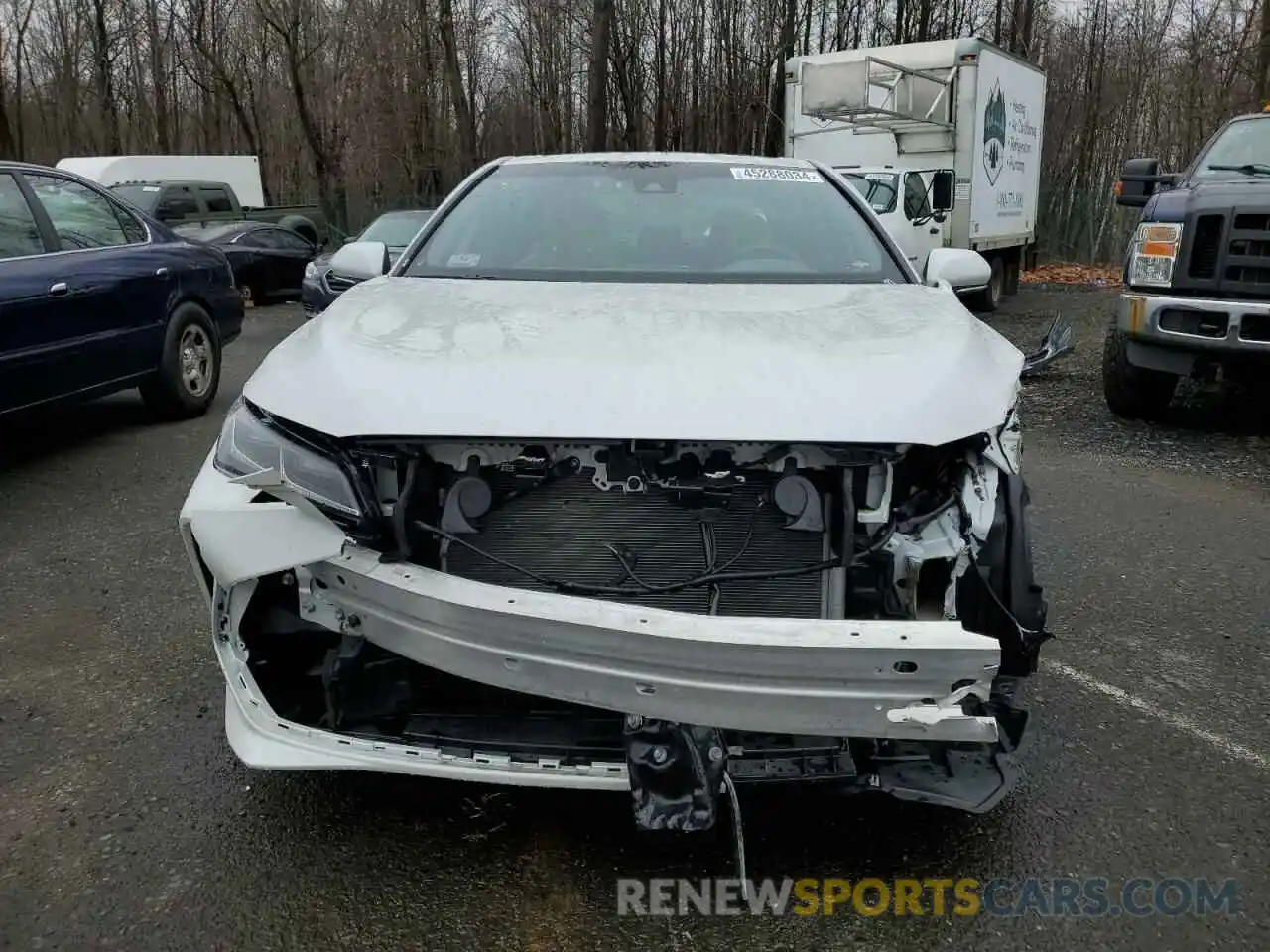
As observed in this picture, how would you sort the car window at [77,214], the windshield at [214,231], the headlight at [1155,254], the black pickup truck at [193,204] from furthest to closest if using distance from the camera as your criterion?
the black pickup truck at [193,204] < the windshield at [214,231] < the headlight at [1155,254] < the car window at [77,214]

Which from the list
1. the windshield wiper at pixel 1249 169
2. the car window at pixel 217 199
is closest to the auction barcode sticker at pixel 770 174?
the windshield wiper at pixel 1249 169

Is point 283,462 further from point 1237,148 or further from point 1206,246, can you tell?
point 1237,148

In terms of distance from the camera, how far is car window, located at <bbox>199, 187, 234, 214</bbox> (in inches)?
661

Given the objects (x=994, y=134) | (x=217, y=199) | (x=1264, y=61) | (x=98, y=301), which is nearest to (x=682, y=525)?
(x=98, y=301)

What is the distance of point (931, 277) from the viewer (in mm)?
3895

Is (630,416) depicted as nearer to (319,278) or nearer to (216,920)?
(216,920)

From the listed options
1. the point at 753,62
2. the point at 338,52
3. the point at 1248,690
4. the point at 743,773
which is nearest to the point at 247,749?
the point at 743,773

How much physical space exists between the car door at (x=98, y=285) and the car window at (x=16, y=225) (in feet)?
0.26

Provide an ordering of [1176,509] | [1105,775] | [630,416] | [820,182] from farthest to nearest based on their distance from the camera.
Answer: [1176,509] < [820,182] < [1105,775] < [630,416]

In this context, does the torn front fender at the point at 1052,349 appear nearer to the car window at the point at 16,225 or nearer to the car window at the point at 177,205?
the car window at the point at 16,225

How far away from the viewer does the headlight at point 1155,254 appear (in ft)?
22.1

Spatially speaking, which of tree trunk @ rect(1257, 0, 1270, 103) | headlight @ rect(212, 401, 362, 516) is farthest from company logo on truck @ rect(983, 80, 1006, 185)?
headlight @ rect(212, 401, 362, 516)

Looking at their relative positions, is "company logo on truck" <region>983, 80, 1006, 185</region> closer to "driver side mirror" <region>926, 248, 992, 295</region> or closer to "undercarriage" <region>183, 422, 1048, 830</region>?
"driver side mirror" <region>926, 248, 992, 295</region>

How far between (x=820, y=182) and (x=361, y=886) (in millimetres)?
3124
